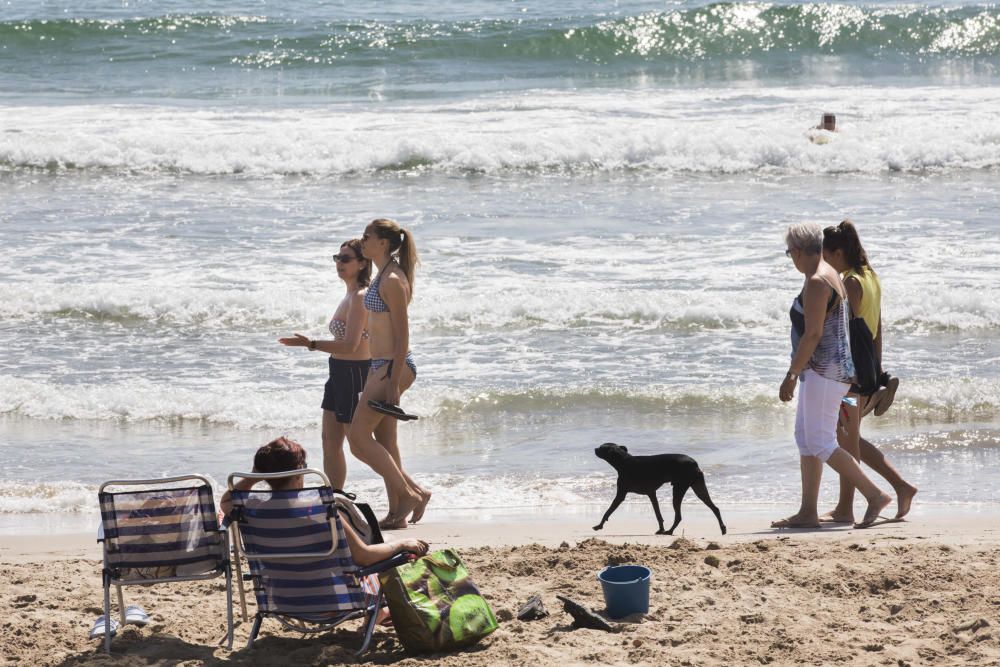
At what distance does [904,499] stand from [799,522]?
1.97ft

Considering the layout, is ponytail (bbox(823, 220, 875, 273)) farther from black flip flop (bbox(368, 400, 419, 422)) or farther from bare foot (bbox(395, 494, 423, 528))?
bare foot (bbox(395, 494, 423, 528))

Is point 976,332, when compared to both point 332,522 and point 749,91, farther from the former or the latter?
point 749,91

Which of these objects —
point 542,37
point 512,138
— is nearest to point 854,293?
point 512,138

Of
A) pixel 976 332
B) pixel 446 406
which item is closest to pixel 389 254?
pixel 446 406

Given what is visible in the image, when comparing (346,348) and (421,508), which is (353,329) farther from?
(421,508)

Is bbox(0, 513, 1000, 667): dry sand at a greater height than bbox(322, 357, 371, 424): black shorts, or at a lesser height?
lesser

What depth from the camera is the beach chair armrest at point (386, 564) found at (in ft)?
15.4

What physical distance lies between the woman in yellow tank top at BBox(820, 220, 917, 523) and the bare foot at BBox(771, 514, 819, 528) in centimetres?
19

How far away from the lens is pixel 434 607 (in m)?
4.78

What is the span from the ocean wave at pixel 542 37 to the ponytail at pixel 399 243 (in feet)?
69.8

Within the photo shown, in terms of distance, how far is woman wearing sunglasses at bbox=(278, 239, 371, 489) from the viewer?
637 cm

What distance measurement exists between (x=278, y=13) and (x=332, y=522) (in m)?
27.2

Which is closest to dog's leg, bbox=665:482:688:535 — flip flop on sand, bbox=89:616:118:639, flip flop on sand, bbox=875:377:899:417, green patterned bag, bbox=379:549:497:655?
flip flop on sand, bbox=875:377:899:417

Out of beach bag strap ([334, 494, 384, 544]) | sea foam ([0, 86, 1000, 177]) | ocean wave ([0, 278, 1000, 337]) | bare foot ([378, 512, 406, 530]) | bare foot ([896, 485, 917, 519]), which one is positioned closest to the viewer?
beach bag strap ([334, 494, 384, 544])
